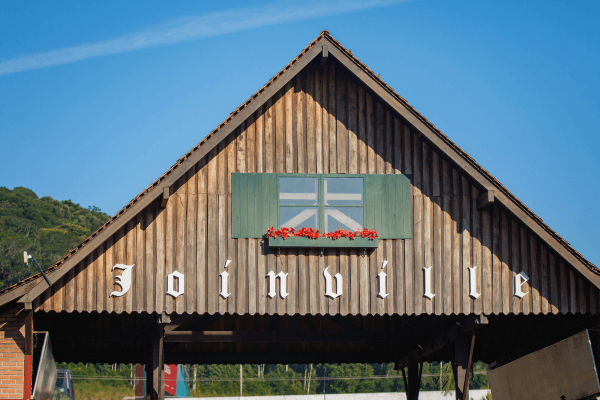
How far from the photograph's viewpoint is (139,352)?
22.7 m

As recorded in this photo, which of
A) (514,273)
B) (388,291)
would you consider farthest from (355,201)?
(514,273)

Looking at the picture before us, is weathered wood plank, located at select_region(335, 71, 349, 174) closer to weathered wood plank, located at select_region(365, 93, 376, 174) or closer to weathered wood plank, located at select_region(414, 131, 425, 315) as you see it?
weathered wood plank, located at select_region(365, 93, 376, 174)

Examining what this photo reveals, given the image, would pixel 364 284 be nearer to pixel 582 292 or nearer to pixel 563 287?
pixel 563 287

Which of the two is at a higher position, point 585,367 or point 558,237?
point 558,237

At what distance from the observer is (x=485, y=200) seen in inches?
650

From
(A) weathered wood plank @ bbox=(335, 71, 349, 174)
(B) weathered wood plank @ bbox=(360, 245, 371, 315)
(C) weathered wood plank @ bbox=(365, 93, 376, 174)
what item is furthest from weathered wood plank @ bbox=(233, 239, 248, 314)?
(C) weathered wood plank @ bbox=(365, 93, 376, 174)

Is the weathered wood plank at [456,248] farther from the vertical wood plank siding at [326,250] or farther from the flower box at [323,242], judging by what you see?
the flower box at [323,242]

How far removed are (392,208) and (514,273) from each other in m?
3.24

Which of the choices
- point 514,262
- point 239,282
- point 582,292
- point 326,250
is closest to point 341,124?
point 326,250

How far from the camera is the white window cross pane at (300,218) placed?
651 inches

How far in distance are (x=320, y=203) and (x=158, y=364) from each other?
5.34 meters

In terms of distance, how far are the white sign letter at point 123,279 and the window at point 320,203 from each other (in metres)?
2.53

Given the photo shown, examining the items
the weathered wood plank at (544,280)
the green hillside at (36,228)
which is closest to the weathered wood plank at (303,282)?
the weathered wood plank at (544,280)

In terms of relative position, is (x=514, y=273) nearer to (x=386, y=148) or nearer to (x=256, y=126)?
(x=386, y=148)
